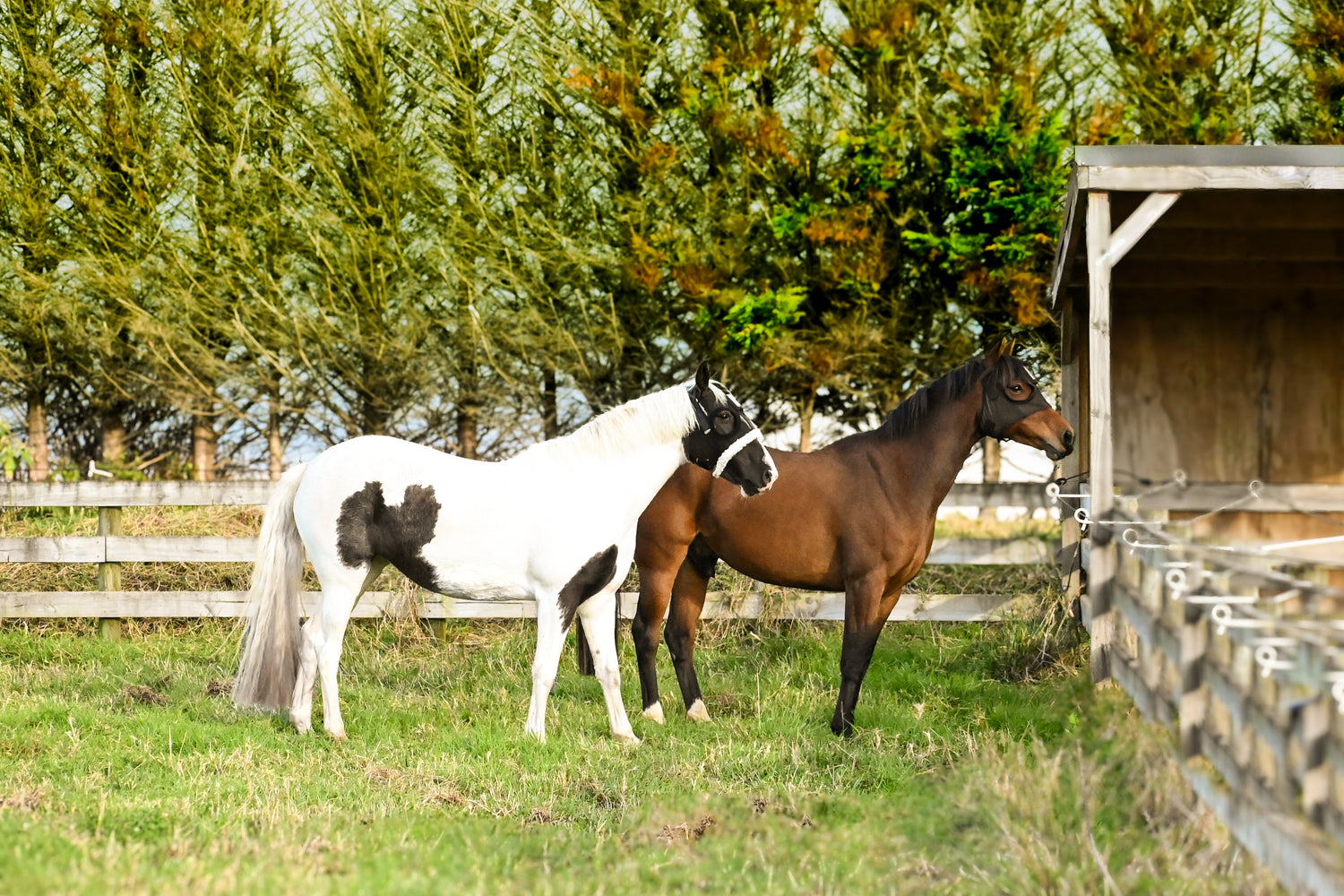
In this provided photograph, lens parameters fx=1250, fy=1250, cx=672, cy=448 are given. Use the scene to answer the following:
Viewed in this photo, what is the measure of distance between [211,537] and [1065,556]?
19.5 feet

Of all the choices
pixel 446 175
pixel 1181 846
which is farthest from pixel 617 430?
pixel 446 175

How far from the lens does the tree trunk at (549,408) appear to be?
16.5 meters

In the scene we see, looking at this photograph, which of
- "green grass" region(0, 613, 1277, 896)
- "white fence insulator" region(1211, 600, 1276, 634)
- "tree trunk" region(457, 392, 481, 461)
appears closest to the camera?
"white fence insulator" region(1211, 600, 1276, 634)

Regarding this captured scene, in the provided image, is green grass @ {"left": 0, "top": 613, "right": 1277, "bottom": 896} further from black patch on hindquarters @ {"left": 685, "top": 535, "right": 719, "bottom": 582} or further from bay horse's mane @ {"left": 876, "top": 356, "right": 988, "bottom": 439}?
bay horse's mane @ {"left": 876, "top": 356, "right": 988, "bottom": 439}

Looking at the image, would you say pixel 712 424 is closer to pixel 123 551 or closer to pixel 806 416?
pixel 123 551

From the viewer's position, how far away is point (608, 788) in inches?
197

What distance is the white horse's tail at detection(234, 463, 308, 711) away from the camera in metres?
6.28

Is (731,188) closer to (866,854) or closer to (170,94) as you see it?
(170,94)

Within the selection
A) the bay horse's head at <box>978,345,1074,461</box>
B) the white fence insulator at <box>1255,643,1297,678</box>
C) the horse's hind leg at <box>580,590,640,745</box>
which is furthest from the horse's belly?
the white fence insulator at <box>1255,643,1297,678</box>

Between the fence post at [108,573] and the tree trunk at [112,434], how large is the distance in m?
9.42

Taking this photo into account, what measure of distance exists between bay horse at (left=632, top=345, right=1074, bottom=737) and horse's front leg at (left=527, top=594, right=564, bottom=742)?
0.82 m

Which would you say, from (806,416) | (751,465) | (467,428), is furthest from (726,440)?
(467,428)

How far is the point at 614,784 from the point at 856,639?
1.69m

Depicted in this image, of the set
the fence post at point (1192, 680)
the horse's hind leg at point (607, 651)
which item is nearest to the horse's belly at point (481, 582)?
the horse's hind leg at point (607, 651)
